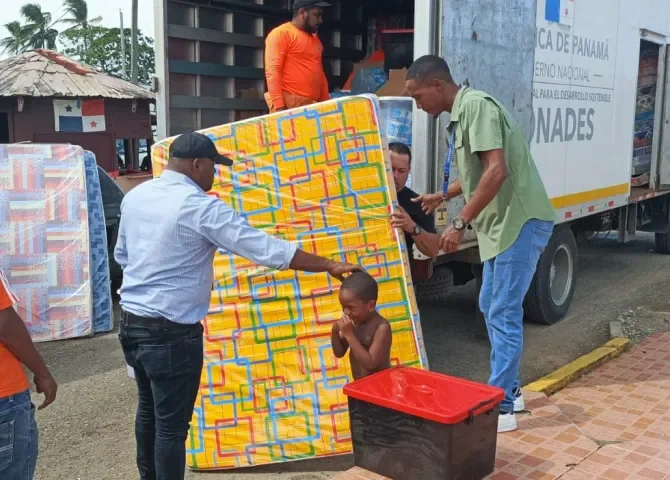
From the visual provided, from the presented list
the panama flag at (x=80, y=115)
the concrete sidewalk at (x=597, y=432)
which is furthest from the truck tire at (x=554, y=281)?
the panama flag at (x=80, y=115)

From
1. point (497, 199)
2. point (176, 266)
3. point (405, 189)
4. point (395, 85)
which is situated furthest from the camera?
point (395, 85)

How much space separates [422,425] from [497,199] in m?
1.25

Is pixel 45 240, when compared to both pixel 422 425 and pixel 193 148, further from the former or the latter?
pixel 422 425

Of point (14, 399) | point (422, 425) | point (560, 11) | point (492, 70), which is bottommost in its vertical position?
point (422, 425)

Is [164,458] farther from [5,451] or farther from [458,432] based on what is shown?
[458,432]

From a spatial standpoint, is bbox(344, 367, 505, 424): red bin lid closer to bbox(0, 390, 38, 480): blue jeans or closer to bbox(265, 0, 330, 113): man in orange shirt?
bbox(0, 390, 38, 480): blue jeans

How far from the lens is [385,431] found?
126 inches

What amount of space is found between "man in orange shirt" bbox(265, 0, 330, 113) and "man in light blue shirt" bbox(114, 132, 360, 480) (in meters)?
2.74

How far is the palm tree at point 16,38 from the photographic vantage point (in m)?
39.9

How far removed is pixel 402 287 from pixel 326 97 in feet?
8.91

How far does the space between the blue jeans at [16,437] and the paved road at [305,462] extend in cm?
163

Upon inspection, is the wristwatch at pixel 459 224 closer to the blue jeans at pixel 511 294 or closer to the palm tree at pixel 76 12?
the blue jeans at pixel 511 294

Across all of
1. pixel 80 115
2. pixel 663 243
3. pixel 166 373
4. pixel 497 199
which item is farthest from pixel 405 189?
pixel 80 115

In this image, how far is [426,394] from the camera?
320 cm
